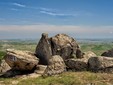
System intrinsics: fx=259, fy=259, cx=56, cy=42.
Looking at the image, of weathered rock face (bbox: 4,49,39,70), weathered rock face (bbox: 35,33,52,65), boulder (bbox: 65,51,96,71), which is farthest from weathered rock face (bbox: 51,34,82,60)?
weathered rock face (bbox: 4,49,39,70)

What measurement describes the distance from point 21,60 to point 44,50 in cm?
441

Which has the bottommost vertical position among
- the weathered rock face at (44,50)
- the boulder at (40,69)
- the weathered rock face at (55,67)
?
the boulder at (40,69)

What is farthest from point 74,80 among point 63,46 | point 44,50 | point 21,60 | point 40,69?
point 44,50

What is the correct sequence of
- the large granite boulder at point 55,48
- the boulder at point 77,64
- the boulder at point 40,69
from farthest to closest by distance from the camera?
the large granite boulder at point 55,48 → the boulder at point 40,69 → the boulder at point 77,64

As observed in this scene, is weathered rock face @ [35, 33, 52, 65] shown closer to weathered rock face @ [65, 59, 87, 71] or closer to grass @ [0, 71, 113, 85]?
weathered rock face @ [65, 59, 87, 71]

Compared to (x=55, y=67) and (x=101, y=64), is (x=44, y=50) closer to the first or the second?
(x=55, y=67)

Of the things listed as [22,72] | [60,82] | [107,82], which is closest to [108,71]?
[107,82]

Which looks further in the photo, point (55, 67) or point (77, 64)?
point (77, 64)

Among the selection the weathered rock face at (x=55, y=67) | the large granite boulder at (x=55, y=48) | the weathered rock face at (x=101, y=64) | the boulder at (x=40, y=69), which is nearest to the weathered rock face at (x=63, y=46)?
the large granite boulder at (x=55, y=48)

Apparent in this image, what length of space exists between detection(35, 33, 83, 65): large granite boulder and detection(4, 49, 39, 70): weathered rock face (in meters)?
2.07

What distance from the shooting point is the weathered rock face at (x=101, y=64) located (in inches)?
1230

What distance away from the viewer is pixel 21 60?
3369cm

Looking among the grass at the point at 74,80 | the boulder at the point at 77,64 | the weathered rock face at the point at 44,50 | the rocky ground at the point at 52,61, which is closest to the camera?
the grass at the point at 74,80

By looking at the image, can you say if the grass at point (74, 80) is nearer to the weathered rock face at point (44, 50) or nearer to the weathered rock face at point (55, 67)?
the weathered rock face at point (55, 67)
